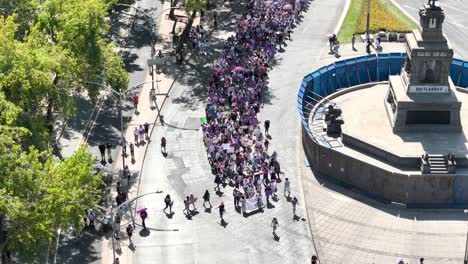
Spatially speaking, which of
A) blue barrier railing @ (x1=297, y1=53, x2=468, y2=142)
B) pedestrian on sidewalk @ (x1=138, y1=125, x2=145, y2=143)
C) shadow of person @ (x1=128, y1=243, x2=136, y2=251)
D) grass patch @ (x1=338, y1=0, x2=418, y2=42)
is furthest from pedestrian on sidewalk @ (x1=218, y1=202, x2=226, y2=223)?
grass patch @ (x1=338, y1=0, x2=418, y2=42)

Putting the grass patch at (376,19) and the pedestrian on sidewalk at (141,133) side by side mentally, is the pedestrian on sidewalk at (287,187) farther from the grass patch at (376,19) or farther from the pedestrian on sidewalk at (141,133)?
the grass patch at (376,19)

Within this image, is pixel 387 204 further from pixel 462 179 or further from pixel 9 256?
pixel 9 256

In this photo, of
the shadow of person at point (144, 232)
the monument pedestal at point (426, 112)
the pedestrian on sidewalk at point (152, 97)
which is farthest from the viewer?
the pedestrian on sidewalk at point (152, 97)

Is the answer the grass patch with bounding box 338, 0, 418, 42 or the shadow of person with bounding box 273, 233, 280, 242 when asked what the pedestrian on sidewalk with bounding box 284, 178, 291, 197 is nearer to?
the shadow of person with bounding box 273, 233, 280, 242

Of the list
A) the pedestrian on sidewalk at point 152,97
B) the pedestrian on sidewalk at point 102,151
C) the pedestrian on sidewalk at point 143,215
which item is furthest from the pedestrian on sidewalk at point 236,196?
the pedestrian on sidewalk at point 152,97

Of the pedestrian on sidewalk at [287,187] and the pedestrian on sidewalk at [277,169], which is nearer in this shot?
the pedestrian on sidewalk at [287,187]

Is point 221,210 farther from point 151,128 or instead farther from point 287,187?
point 151,128
